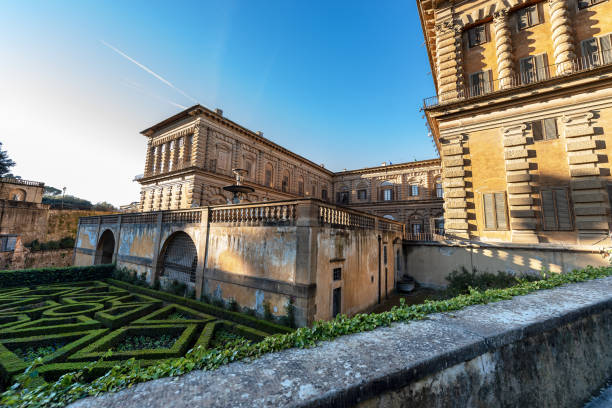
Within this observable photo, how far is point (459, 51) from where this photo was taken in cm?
1477

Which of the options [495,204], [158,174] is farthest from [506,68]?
[158,174]

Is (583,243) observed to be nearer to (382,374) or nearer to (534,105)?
(534,105)

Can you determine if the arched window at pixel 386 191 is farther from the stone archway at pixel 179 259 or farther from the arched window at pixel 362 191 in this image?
the stone archway at pixel 179 259

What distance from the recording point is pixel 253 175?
1145 inches

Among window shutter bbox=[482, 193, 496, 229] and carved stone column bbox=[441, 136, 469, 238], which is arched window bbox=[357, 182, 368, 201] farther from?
window shutter bbox=[482, 193, 496, 229]

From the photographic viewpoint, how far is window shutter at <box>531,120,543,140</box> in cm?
1209

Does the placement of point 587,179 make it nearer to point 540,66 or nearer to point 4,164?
→ point 540,66

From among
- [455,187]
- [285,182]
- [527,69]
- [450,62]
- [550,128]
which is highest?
[450,62]

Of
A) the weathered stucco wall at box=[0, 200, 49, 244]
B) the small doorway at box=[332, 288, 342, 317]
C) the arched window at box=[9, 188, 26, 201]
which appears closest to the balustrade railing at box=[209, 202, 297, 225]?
the small doorway at box=[332, 288, 342, 317]

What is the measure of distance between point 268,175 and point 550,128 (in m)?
25.5

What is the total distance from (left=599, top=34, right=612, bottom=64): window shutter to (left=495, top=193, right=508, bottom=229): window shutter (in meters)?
7.34

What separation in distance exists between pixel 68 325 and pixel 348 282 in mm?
9662

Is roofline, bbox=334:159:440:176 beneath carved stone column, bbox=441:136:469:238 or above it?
above

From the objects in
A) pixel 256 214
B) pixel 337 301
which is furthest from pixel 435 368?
pixel 256 214
